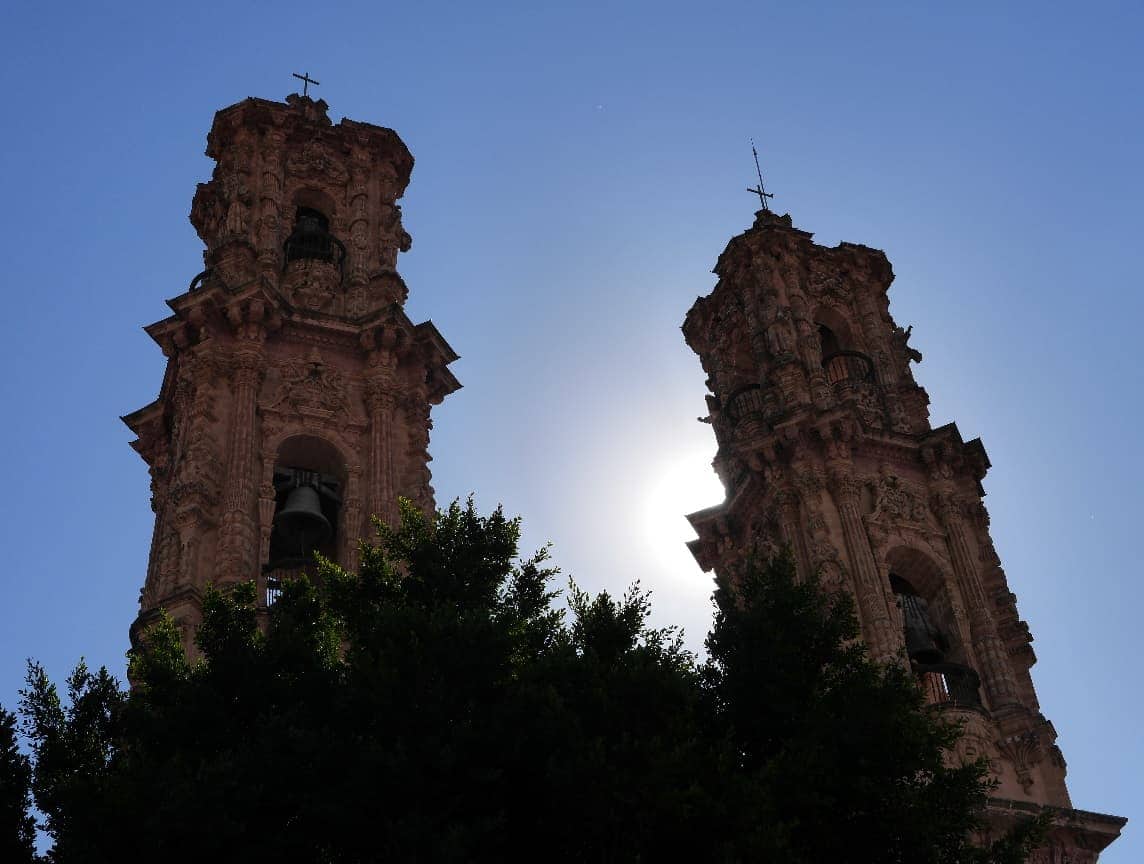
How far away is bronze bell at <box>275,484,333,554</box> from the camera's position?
24703 mm

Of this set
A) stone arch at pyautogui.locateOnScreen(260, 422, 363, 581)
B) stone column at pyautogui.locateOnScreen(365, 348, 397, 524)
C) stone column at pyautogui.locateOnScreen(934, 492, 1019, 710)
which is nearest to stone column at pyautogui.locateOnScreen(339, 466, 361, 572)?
stone arch at pyautogui.locateOnScreen(260, 422, 363, 581)

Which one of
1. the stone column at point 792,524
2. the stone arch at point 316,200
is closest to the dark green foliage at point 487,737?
the stone column at point 792,524

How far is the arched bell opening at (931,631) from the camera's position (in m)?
26.1

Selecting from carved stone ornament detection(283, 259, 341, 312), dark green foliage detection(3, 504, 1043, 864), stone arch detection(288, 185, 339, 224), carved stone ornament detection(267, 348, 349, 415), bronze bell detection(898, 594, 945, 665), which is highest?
stone arch detection(288, 185, 339, 224)

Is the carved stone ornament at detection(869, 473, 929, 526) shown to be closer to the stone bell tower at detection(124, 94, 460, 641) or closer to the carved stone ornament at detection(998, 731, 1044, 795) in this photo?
the carved stone ornament at detection(998, 731, 1044, 795)

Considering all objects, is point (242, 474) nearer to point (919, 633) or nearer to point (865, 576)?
point (865, 576)

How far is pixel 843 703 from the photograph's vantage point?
14961 millimetres

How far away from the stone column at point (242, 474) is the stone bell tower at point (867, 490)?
844 cm

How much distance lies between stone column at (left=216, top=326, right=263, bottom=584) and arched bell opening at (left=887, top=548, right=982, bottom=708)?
33.2 feet

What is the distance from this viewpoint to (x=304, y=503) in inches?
973

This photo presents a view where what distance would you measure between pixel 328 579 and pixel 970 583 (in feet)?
46.3

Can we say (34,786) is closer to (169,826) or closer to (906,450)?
(169,826)

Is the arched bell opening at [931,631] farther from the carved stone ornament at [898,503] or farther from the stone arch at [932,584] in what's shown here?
the carved stone ornament at [898,503]

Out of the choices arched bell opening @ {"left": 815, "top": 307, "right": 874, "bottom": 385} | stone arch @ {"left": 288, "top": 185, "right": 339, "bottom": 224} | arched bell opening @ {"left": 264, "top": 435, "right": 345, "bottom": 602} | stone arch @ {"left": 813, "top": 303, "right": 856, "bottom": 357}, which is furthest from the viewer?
stone arch @ {"left": 813, "top": 303, "right": 856, "bottom": 357}
